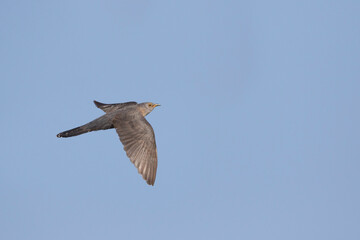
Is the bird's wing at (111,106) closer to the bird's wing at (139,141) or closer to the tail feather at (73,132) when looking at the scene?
the bird's wing at (139,141)

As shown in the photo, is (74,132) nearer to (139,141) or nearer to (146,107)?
(139,141)

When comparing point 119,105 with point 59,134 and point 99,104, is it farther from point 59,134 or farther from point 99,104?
point 59,134

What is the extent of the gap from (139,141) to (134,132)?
20.7 inches

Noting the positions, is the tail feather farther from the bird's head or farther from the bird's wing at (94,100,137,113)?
the bird's head

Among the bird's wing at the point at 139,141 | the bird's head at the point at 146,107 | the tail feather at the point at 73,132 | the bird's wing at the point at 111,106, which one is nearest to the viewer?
the bird's wing at the point at 139,141

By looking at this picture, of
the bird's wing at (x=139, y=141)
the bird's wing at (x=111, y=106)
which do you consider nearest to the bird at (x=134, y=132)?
the bird's wing at (x=139, y=141)

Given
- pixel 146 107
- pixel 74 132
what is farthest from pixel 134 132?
pixel 146 107

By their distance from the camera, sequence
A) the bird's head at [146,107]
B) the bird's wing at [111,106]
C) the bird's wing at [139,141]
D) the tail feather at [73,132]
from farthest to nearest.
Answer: the bird's wing at [111,106] < the bird's head at [146,107] < the tail feather at [73,132] < the bird's wing at [139,141]

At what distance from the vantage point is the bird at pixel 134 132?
2111 cm

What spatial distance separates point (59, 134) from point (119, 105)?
3506 mm

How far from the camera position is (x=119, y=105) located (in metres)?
25.0

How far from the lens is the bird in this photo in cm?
2111

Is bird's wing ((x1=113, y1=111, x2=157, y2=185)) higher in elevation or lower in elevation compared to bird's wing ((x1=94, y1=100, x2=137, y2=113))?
lower

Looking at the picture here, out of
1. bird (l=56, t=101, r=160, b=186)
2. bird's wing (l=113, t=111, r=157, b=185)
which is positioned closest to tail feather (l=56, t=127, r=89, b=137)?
bird (l=56, t=101, r=160, b=186)
